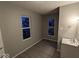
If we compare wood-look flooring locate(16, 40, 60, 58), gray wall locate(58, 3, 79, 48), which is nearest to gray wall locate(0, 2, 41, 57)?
wood-look flooring locate(16, 40, 60, 58)

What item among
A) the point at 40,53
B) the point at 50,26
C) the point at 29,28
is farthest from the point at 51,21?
the point at 40,53

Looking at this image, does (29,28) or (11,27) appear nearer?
(11,27)

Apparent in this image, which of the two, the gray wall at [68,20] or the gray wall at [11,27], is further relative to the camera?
the gray wall at [68,20]

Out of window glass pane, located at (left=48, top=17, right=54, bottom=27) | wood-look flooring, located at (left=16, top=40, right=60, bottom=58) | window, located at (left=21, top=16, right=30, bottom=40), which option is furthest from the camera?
window glass pane, located at (left=48, top=17, right=54, bottom=27)

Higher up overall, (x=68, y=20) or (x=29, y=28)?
(x=68, y=20)

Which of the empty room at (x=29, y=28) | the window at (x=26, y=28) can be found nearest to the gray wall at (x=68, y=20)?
the empty room at (x=29, y=28)

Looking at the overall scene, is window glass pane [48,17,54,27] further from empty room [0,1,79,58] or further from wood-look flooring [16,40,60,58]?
wood-look flooring [16,40,60,58]

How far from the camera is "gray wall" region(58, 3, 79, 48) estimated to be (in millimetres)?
2799

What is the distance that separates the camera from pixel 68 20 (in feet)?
9.71

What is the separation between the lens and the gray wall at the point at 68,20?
9.18 ft

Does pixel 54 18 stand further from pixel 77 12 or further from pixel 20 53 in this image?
pixel 20 53

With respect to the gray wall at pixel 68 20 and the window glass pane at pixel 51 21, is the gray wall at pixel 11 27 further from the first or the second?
the window glass pane at pixel 51 21

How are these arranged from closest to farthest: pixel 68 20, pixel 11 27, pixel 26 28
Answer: pixel 11 27 → pixel 68 20 → pixel 26 28

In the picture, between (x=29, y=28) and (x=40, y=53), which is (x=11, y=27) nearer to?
(x=29, y=28)
